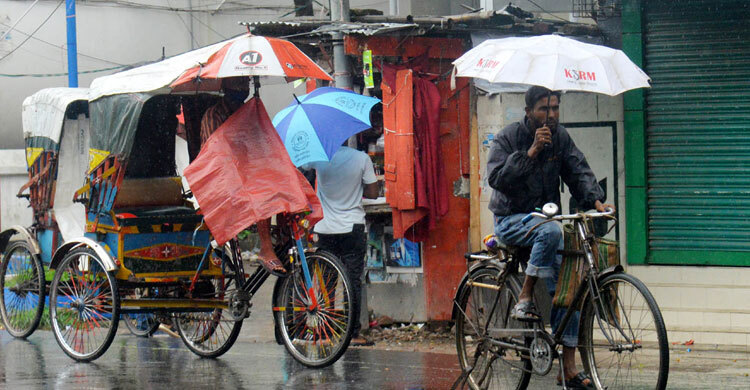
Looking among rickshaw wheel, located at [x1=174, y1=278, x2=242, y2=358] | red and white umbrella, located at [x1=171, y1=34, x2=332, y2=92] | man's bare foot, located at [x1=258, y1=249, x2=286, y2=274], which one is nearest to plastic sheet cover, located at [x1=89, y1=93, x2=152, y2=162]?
red and white umbrella, located at [x1=171, y1=34, x2=332, y2=92]

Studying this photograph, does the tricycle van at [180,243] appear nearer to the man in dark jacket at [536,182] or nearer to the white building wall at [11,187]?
the man in dark jacket at [536,182]

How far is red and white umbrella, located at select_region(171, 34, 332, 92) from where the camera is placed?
6.37 meters

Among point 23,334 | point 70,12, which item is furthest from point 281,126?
point 70,12

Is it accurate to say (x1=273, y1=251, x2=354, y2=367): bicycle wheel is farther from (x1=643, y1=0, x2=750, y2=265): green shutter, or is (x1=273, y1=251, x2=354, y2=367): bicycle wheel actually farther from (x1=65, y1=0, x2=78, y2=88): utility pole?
(x1=65, y1=0, x2=78, y2=88): utility pole

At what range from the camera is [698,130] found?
28.8ft

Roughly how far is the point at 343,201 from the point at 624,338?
3873mm

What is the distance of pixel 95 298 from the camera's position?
748 cm

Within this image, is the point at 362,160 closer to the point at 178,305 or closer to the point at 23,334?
the point at 178,305

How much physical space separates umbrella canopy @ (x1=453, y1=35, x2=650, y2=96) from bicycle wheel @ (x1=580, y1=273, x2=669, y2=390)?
1290 mm

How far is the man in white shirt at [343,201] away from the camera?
8383mm

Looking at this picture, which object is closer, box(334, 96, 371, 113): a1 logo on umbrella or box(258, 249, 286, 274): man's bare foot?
box(258, 249, 286, 274): man's bare foot

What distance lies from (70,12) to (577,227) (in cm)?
1485

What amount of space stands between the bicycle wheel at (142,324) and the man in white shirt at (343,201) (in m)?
1.90

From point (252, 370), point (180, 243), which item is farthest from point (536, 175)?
point (180, 243)
